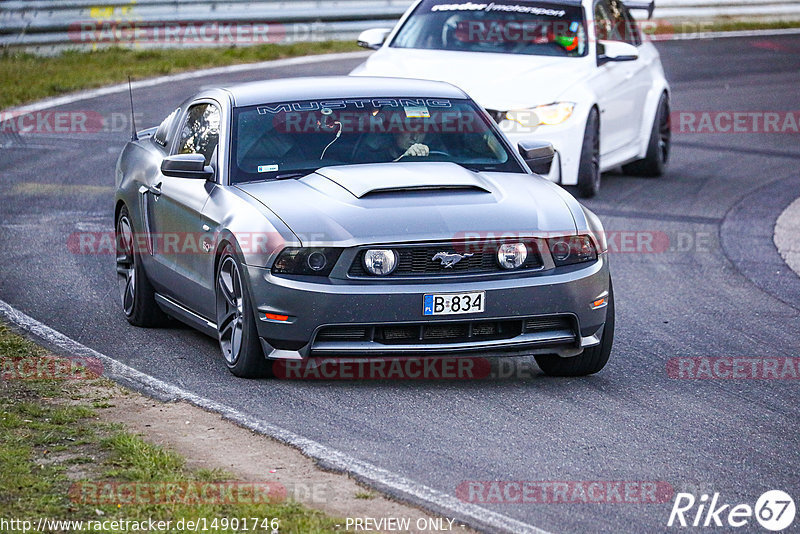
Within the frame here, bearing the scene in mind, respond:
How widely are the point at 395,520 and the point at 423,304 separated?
187 cm

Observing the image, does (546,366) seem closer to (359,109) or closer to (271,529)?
(359,109)

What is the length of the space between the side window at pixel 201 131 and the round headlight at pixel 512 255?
1.98 metres

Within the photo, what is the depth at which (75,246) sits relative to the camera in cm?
1158

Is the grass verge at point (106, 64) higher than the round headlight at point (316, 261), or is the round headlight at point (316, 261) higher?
the round headlight at point (316, 261)

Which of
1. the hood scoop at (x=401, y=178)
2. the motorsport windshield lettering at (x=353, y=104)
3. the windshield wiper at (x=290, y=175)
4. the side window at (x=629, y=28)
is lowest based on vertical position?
the side window at (x=629, y=28)

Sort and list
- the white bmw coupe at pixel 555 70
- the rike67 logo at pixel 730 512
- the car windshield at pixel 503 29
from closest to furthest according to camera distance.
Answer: the rike67 logo at pixel 730 512 → the white bmw coupe at pixel 555 70 → the car windshield at pixel 503 29

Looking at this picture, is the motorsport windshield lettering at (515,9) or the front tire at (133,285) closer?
the front tire at (133,285)

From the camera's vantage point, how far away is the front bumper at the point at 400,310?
23.4ft

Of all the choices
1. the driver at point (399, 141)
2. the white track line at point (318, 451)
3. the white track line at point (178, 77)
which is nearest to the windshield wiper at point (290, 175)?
the driver at point (399, 141)

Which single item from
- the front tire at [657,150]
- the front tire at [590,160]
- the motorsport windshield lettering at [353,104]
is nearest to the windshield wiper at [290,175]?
the motorsport windshield lettering at [353,104]

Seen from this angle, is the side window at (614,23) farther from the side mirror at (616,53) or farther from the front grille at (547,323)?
the front grille at (547,323)

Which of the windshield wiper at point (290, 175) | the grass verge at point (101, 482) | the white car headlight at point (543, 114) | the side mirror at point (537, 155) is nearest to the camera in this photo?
the grass verge at point (101, 482)

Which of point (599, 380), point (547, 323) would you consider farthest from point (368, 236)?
point (599, 380)

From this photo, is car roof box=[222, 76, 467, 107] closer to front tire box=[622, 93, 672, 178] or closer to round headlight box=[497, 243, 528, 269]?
round headlight box=[497, 243, 528, 269]
